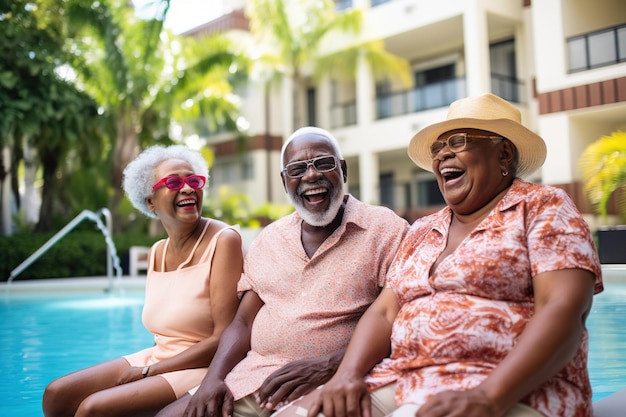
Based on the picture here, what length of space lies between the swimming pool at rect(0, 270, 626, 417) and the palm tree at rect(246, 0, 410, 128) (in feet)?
41.0

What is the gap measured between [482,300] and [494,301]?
0.04 m

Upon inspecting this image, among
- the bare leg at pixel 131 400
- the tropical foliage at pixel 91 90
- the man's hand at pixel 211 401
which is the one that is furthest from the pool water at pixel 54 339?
the tropical foliage at pixel 91 90

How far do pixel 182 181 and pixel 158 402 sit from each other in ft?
3.64

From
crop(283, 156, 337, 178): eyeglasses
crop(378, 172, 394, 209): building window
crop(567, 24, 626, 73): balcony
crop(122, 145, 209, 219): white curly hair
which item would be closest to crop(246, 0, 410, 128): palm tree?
crop(378, 172, 394, 209): building window

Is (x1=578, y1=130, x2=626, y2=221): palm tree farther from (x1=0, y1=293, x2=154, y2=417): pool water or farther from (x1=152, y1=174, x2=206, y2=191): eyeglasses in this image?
(x1=152, y1=174, x2=206, y2=191): eyeglasses

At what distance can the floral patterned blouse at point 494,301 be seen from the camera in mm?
2252

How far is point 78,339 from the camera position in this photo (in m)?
8.16

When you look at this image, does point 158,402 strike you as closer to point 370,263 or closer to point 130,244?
point 370,263

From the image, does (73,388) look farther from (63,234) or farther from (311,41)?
(311,41)

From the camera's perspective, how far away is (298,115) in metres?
26.9

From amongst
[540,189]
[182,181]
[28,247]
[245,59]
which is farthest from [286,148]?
[245,59]

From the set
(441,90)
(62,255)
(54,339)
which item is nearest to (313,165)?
(54,339)

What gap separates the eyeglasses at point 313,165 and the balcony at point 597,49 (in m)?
16.5

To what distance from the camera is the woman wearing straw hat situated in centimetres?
216
